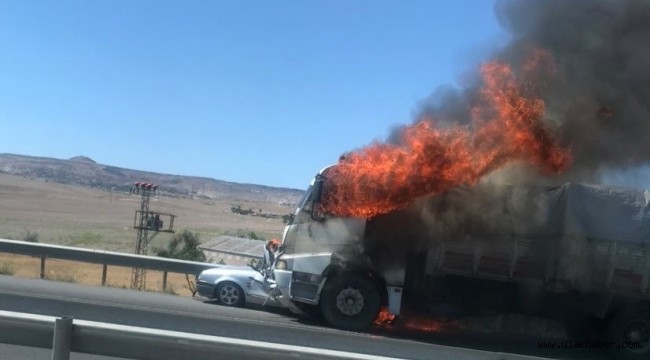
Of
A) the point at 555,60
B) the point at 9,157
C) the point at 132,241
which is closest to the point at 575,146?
the point at 555,60

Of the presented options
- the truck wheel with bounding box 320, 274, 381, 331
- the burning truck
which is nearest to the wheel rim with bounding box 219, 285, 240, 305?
the burning truck

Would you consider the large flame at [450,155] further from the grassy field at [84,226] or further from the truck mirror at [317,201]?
the grassy field at [84,226]

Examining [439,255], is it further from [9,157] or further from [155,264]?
[9,157]

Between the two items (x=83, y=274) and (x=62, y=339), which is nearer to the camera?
(x=62, y=339)

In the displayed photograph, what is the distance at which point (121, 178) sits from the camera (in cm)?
15138

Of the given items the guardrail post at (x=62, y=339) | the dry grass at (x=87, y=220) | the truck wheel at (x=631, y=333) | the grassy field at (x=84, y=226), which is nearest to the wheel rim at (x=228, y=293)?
the grassy field at (x=84, y=226)

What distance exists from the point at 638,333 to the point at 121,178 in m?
146

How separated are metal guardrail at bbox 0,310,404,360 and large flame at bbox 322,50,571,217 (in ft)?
27.9

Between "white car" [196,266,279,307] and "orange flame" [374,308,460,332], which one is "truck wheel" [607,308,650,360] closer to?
"orange flame" [374,308,460,332]

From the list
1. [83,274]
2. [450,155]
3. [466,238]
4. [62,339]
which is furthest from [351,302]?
[83,274]

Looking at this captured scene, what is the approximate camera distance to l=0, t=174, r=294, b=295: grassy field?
23.1 m

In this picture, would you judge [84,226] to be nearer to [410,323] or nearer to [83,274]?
[83,274]

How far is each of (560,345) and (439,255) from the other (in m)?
2.67

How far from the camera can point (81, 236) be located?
45688 millimetres
